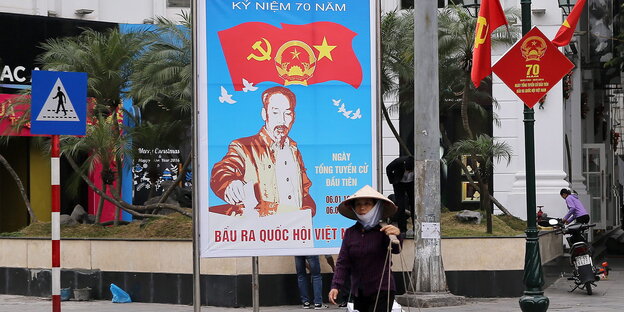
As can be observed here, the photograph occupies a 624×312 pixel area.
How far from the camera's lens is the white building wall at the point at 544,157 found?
2559 centimetres

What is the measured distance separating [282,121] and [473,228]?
7840mm

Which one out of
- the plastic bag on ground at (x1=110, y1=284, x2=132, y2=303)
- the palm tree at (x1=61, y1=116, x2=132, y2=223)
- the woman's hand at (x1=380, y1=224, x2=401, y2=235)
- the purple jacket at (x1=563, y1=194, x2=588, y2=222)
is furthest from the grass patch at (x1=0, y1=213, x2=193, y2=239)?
the woman's hand at (x1=380, y1=224, x2=401, y2=235)

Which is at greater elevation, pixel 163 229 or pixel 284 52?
pixel 284 52

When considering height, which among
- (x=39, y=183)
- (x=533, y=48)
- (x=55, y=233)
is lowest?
(x=55, y=233)

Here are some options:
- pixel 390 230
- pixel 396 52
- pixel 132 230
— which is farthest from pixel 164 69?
pixel 390 230

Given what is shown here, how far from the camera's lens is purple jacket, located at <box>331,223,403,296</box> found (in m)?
8.82

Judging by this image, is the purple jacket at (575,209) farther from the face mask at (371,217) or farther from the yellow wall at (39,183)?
the yellow wall at (39,183)

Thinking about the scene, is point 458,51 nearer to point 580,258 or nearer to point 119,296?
point 580,258

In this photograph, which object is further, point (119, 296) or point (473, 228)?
point (473, 228)

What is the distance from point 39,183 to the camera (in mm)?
29750

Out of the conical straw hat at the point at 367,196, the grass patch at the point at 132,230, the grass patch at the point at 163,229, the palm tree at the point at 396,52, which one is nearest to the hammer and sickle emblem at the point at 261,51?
the conical straw hat at the point at 367,196

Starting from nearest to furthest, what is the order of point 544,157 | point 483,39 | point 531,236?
point 531,236 < point 483,39 < point 544,157

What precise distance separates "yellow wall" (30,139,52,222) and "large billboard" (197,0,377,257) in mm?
18868

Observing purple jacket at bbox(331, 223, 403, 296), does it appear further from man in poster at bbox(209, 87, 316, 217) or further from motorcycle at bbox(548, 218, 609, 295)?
motorcycle at bbox(548, 218, 609, 295)
